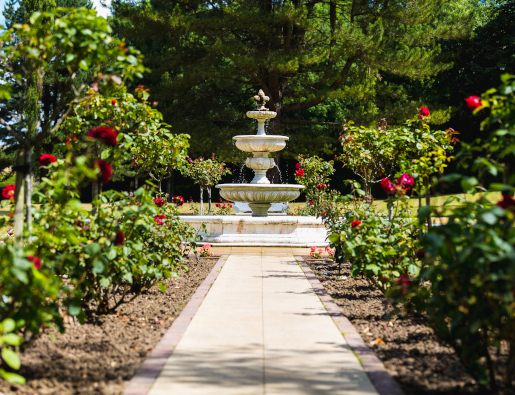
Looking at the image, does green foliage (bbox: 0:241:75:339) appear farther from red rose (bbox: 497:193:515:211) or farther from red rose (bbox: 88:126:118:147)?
red rose (bbox: 497:193:515:211)

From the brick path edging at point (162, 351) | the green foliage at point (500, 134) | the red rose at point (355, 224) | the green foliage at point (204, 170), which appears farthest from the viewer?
the green foliage at point (204, 170)

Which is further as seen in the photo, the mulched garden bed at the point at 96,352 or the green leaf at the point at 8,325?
the mulched garden bed at the point at 96,352

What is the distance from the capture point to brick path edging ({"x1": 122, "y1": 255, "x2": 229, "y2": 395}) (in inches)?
127

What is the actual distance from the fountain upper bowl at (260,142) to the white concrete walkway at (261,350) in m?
7.32

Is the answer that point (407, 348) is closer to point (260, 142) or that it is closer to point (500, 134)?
point (500, 134)

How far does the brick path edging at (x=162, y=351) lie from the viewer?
323 cm

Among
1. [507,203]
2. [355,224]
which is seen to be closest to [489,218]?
[507,203]

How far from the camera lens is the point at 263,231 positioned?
37.4ft

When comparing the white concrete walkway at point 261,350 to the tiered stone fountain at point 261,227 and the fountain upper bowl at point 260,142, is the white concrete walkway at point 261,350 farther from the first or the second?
the fountain upper bowl at point 260,142

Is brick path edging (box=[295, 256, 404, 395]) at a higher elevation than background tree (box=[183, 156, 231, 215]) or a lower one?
lower

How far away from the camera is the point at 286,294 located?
6398mm

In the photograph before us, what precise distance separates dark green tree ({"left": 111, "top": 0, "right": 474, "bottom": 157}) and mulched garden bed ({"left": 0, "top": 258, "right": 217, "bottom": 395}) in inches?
569

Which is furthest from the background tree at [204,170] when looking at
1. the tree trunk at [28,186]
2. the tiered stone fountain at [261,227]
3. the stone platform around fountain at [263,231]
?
the tree trunk at [28,186]

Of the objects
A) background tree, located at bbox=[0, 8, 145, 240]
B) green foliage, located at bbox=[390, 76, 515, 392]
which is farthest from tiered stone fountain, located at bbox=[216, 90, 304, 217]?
green foliage, located at bbox=[390, 76, 515, 392]
